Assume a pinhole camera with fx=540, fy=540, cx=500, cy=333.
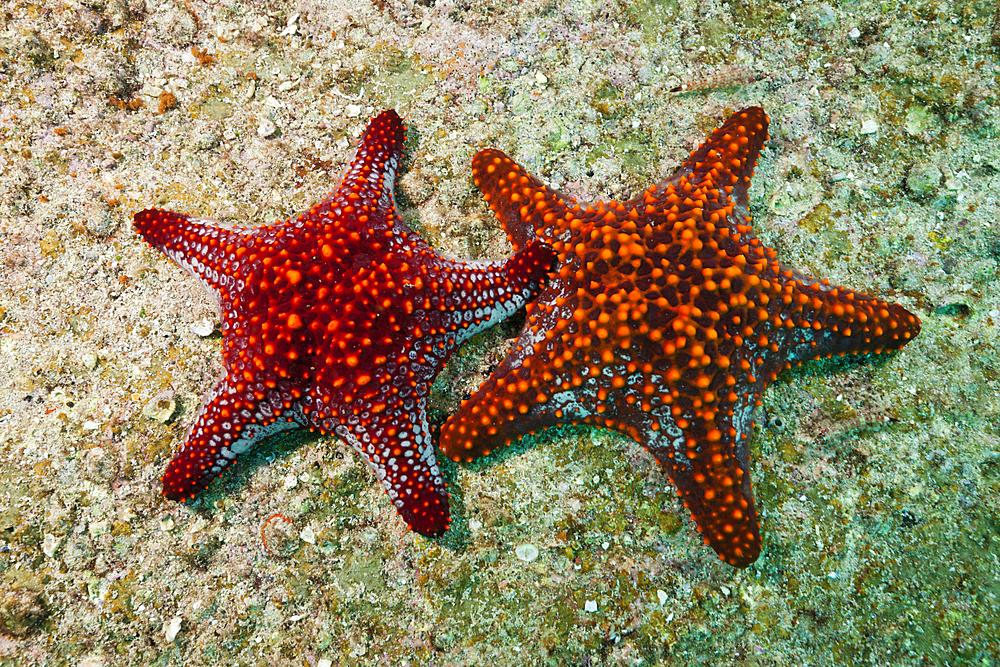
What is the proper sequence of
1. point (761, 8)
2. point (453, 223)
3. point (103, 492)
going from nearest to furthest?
point (103, 492) < point (453, 223) < point (761, 8)

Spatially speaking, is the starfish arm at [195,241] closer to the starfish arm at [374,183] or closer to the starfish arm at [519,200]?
the starfish arm at [374,183]

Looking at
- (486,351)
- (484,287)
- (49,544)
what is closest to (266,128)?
(484,287)

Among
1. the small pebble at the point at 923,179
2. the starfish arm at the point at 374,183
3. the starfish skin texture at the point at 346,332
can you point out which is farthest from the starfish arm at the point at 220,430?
the small pebble at the point at 923,179

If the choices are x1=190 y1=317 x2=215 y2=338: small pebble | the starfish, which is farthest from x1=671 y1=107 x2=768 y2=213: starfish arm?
x1=190 y1=317 x2=215 y2=338: small pebble

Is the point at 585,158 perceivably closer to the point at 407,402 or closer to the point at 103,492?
the point at 407,402

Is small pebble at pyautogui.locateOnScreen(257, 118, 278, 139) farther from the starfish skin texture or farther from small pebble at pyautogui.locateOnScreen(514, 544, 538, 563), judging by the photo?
small pebble at pyautogui.locateOnScreen(514, 544, 538, 563)

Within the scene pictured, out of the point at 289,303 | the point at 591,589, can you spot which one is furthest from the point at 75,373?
the point at 591,589
